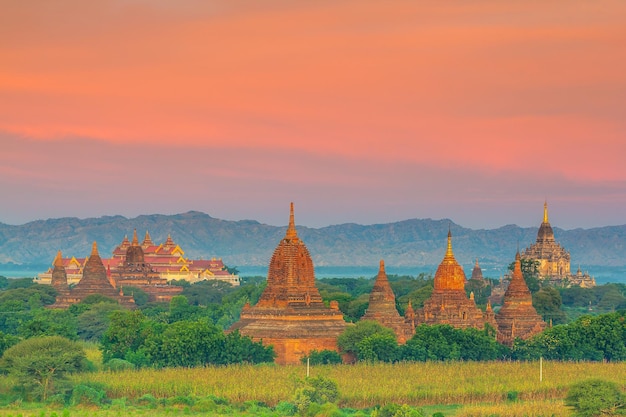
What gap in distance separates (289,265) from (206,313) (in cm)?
4671

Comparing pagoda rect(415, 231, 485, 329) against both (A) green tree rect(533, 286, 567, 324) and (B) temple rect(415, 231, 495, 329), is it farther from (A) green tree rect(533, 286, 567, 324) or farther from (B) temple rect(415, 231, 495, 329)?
(A) green tree rect(533, 286, 567, 324)

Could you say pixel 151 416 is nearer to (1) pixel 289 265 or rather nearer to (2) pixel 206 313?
(1) pixel 289 265

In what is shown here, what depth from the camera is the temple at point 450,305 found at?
13325cm

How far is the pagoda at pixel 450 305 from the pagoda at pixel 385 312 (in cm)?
311

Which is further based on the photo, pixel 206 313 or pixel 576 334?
pixel 206 313

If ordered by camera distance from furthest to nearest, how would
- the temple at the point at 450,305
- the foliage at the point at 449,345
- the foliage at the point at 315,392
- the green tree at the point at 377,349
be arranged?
the temple at the point at 450,305
the foliage at the point at 449,345
the green tree at the point at 377,349
the foliage at the point at 315,392

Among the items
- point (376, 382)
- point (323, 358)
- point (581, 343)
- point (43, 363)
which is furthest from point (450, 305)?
point (43, 363)

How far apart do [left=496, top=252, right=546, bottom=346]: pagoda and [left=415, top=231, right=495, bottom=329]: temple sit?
2.03 meters

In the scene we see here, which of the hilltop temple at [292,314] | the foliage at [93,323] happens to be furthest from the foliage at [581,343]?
the foliage at [93,323]

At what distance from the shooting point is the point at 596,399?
85875mm

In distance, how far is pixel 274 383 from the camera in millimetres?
97750

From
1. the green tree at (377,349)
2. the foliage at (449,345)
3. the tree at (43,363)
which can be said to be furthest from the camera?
the foliage at (449,345)

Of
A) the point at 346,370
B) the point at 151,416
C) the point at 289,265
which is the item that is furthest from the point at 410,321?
the point at 151,416

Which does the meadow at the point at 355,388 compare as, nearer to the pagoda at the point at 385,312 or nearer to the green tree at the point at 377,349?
the green tree at the point at 377,349
